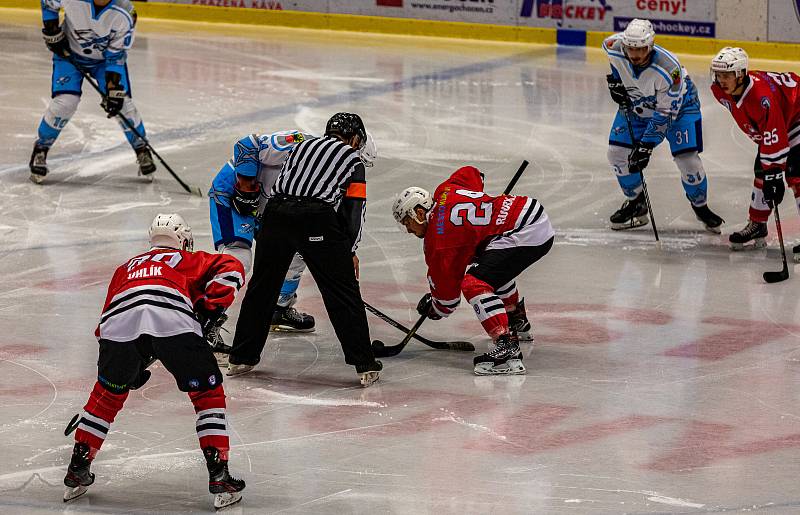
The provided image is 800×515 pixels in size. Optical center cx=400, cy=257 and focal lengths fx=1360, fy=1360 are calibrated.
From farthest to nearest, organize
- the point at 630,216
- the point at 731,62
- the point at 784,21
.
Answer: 1. the point at 784,21
2. the point at 630,216
3. the point at 731,62

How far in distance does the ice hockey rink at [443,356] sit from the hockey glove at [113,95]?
520 mm

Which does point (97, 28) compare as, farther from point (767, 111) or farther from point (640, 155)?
point (767, 111)

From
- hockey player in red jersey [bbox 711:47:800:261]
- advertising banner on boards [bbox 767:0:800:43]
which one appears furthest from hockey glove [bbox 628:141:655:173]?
advertising banner on boards [bbox 767:0:800:43]

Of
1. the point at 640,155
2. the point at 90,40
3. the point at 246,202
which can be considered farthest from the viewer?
the point at 90,40

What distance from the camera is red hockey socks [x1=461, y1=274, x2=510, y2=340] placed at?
580cm

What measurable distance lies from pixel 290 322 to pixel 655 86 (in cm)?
287

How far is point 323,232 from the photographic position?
5.60 meters

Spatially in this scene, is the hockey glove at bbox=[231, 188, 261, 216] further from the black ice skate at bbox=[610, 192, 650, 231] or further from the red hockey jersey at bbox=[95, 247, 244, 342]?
the black ice skate at bbox=[610, 192, 650, 231]

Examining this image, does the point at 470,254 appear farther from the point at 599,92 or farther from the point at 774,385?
the point at 599,92

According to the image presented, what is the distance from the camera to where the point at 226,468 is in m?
4.51

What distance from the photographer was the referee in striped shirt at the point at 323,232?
18.4 feet

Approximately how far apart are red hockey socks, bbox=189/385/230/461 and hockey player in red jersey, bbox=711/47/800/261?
4.09 meters

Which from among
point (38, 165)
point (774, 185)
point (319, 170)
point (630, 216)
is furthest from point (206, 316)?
point (38, 165)

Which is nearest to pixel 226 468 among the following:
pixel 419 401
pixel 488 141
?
pixel 419 401
